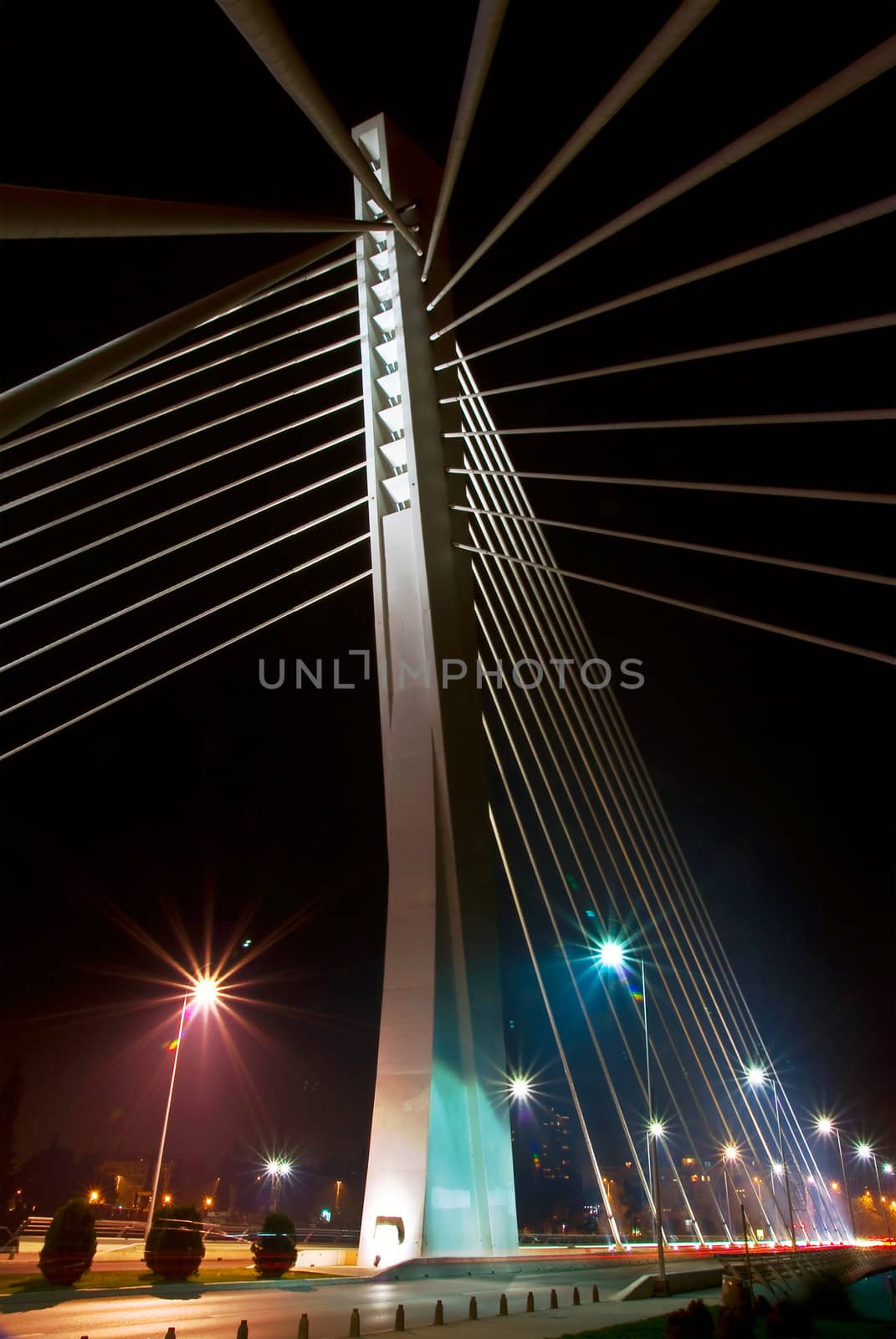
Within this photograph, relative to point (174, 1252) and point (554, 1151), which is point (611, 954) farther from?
point (554, 1151)

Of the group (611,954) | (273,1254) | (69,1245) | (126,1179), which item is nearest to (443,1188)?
(273,1254)

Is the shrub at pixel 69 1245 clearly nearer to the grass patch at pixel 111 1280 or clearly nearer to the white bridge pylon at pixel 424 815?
the grass patch at pixel 111 1280

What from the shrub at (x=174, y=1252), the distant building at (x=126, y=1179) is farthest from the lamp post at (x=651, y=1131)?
the distant building at (x=126, y=1179)

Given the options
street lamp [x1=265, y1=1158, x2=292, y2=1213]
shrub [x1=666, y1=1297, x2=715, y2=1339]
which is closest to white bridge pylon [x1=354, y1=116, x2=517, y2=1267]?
shrub [x1=666, y1=1297, x2=715, y2=1339]

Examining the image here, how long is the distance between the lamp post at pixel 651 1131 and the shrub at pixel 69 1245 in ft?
20.2

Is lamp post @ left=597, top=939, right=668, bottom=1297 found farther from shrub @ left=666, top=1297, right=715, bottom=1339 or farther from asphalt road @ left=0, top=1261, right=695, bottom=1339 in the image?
shrub @ left=666, top=1297, right=715, bottom=1339

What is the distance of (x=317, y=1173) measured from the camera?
157 feet

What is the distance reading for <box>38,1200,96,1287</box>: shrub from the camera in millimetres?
10742

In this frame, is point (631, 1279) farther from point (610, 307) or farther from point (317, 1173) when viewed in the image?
point (317, 1173)

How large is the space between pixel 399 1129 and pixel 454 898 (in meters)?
2.87

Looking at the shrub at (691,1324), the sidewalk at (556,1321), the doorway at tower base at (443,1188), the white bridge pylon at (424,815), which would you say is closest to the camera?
the shrub at (691,1324)

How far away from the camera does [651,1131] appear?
1279cm

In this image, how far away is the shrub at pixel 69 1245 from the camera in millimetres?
10742

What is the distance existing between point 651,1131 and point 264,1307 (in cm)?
541
